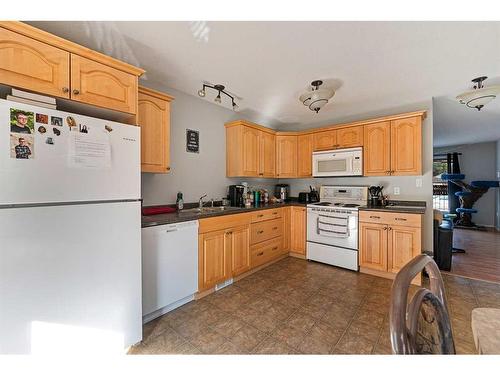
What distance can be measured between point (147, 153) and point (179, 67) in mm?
926

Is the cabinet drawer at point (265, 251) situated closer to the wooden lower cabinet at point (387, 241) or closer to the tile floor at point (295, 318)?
the tile floor at point (295, 318)

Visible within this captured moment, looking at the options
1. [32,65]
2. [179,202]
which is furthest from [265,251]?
[32,65]

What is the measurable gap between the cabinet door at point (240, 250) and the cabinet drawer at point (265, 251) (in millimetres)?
112

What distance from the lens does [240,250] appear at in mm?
2729

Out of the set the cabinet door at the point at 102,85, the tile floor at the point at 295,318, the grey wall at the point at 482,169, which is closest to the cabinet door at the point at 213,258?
the tile floor at the point at 295,318

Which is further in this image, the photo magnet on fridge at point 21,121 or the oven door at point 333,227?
the oven door at point 333,227

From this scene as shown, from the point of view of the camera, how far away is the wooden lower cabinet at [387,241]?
2.65 m

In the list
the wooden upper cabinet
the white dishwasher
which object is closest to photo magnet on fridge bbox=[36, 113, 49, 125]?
the wooden upper cabinet

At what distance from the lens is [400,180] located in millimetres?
3246

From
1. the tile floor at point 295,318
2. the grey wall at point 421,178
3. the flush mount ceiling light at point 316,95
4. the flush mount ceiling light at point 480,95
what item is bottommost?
A: the tile floor at point 295,318

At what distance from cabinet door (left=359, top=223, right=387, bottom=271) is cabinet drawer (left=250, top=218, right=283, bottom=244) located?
1.15m

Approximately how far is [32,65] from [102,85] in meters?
0.35

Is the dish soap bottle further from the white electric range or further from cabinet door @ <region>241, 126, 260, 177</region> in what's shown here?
the white electric range

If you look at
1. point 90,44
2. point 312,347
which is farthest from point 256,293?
point 90,44
